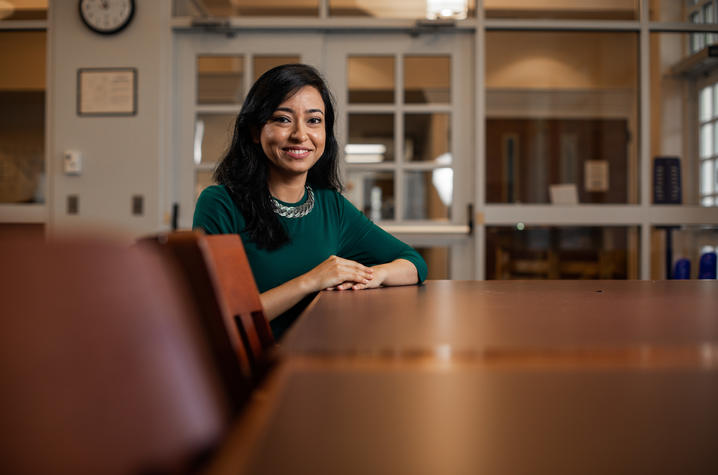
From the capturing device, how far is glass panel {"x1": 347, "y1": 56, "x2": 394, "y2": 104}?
10.6 feet

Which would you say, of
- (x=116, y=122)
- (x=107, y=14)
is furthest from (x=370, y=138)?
(x=107, y=14)

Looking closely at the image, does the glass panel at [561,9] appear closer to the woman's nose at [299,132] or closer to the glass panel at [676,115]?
the glass panel at [676,115]

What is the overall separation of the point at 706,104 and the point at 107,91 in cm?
344

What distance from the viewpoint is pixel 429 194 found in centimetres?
326

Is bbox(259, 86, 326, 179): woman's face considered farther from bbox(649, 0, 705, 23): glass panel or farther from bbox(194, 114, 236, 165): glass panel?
bbox(649, 0, 705, 23): glass panel

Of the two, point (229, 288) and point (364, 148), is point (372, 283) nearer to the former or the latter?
point (229, 288)

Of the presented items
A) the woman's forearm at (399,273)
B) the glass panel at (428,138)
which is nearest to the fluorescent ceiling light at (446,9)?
the glass panel at (428,138)

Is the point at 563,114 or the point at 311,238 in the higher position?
the point at 563,114

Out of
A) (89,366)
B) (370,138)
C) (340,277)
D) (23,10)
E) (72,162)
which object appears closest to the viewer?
(89,366)

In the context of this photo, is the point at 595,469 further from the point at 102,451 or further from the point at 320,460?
the point at 102,451

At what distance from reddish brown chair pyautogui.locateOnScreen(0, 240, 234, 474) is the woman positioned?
932 millimetres

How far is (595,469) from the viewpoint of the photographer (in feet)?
1.07

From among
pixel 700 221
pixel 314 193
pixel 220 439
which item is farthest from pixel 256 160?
pixel 700 221

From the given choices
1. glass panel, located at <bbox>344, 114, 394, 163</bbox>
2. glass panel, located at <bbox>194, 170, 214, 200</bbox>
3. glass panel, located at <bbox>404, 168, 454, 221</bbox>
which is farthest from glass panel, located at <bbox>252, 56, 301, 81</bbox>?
glass panel, located at <bbox>404, 168, 454, 221</bbox>
